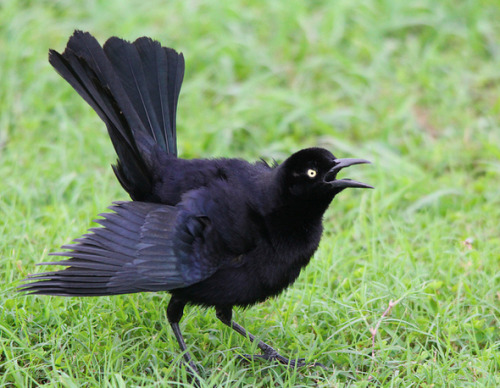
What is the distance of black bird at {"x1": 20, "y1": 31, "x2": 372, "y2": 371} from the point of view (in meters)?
3.75

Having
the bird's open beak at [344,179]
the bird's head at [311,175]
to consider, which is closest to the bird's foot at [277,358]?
the bird's head at [311,175]

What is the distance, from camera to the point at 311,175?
391 cm

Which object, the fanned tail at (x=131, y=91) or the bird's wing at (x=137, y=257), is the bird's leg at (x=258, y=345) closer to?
the bird's wing at (x=137, y=257)

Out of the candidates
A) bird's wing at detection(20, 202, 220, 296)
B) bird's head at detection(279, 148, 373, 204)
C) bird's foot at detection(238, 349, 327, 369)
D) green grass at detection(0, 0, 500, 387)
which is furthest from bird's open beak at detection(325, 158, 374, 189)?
bird's foot at detection(238, 349, 327, 369)

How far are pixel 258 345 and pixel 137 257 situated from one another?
3.07 ft

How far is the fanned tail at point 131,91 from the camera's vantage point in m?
4.18

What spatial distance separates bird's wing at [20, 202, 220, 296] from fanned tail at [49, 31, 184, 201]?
354mm

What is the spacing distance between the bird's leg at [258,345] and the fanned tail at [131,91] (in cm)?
80

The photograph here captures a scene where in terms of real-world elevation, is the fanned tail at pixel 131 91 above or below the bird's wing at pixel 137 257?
above

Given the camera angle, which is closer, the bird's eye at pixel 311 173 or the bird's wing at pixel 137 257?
the bird's wing at pixel 137 257

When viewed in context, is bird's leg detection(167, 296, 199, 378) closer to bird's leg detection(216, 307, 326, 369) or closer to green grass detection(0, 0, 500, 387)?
green grass detection(0, 0, 500, 387)

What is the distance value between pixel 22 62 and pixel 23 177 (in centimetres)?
190

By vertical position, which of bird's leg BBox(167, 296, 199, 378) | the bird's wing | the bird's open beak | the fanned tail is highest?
the fanned tail

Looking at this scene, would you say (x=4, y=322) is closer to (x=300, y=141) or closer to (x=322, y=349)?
(x=322, y=349)
